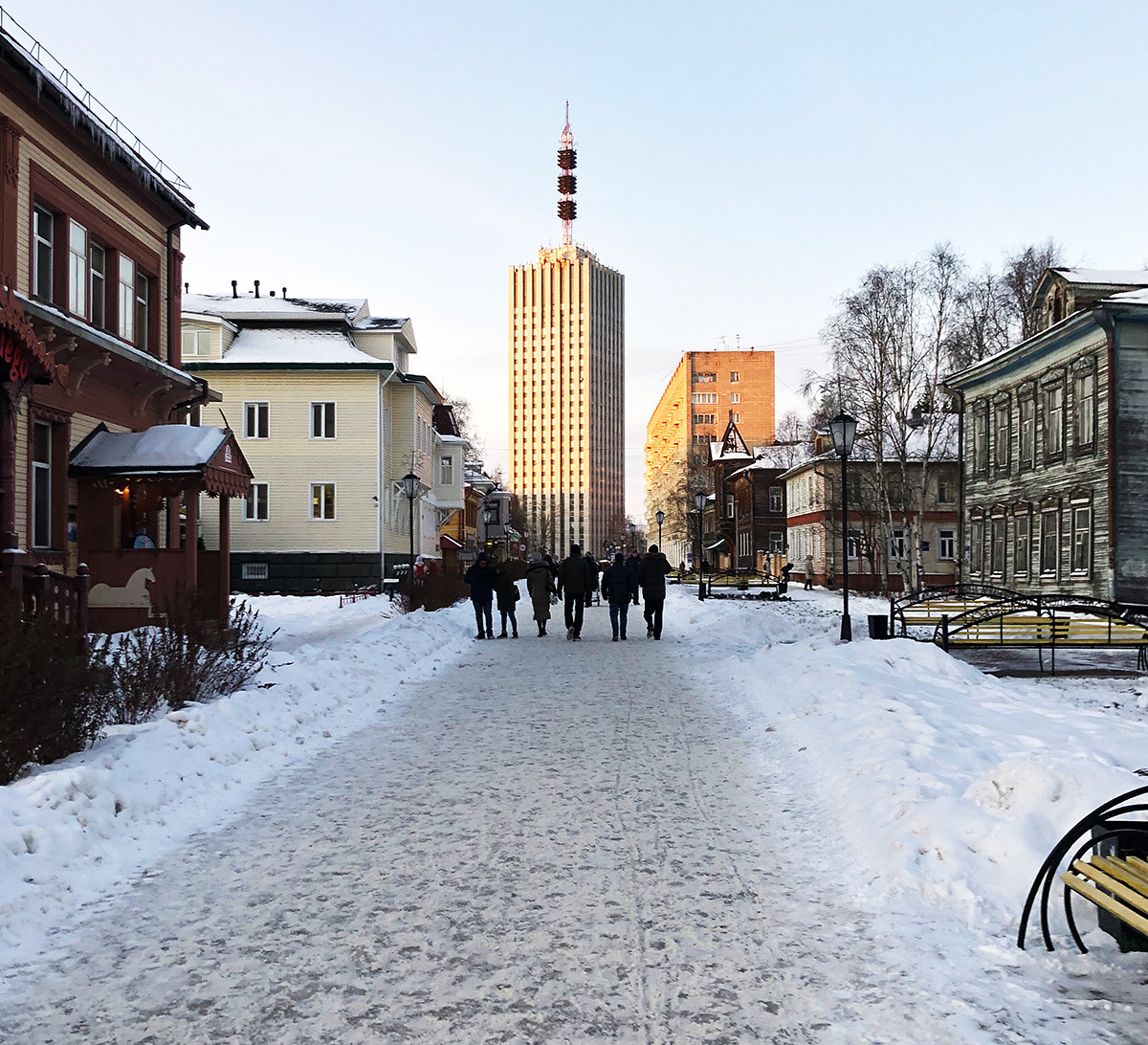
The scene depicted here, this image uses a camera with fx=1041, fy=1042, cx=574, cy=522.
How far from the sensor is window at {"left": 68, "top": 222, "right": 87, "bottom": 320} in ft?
58.8

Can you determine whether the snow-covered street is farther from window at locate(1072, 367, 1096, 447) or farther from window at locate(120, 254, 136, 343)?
window at locate(1072, 367, 1096, 447)

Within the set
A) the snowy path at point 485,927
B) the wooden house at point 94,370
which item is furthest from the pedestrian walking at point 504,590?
the snowy path at point 485,927

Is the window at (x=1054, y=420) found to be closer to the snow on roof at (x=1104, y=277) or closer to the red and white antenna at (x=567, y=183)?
the snow on roof at (x=1104, y=277)

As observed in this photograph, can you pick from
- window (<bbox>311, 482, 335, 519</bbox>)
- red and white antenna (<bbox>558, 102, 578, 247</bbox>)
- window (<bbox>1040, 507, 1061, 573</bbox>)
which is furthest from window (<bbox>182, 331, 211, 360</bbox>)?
red and white antenna (<bbox>558, 102, 578, 247</bbox>)

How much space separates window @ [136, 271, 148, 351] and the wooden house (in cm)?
5

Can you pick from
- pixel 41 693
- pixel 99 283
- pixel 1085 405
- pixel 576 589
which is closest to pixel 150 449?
pixel 99 283

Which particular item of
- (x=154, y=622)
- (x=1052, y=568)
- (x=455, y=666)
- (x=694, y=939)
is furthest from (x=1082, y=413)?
(x=694, y=939)

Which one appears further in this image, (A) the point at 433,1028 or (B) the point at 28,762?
(B) the point at 28,762

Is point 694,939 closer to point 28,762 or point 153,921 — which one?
point 153,921

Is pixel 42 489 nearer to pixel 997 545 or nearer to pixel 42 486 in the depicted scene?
pixel 42 486

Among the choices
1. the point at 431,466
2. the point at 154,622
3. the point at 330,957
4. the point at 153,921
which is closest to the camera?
the point at 330,957

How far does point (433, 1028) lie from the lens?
3678 mm

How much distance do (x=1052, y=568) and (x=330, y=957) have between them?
30.8 meters

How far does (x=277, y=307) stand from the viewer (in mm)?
45625
